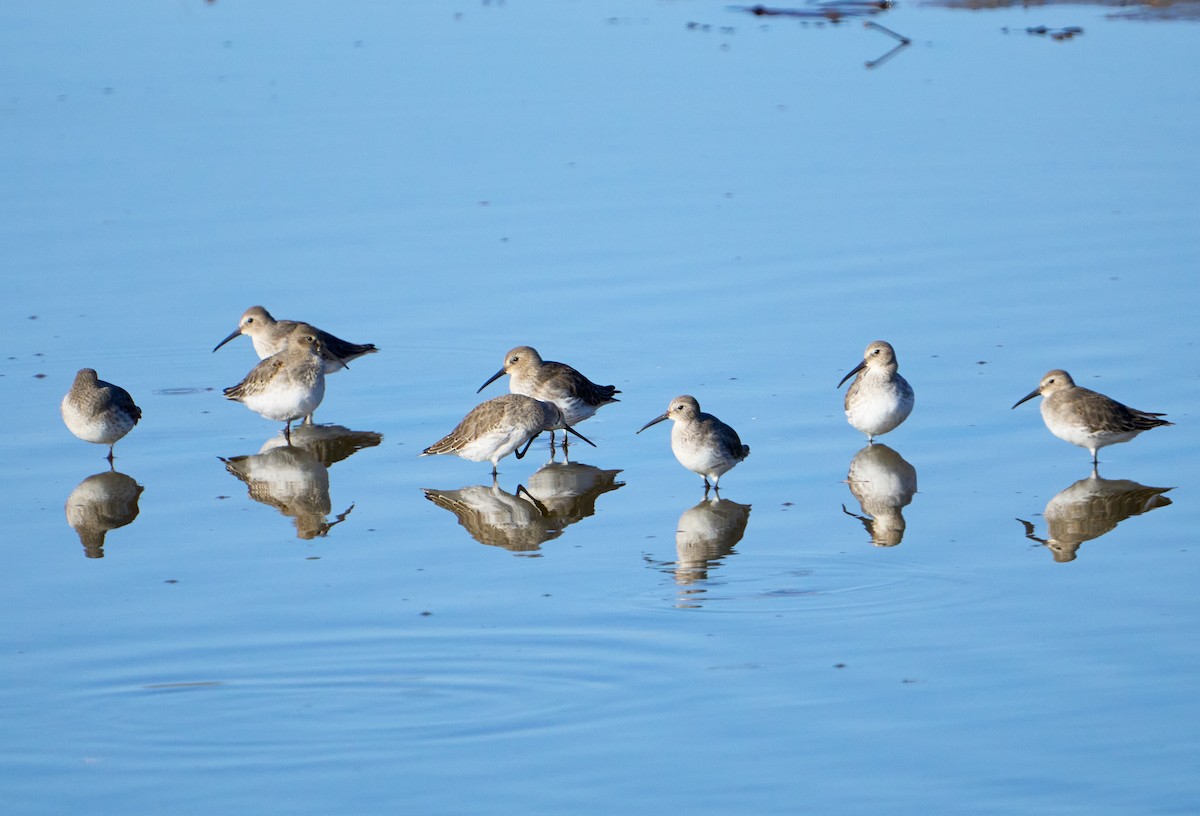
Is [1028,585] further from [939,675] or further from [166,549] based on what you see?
[166,549]

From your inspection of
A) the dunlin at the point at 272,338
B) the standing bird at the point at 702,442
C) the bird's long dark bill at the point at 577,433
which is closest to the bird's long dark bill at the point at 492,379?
the bird's long dark bill at the point at 577,433

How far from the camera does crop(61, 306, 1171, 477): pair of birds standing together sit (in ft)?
33.9

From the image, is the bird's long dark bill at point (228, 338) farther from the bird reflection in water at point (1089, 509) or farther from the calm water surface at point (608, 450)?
the bird reflection in water at point (1089, 509)

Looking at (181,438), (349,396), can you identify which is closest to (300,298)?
(349,396)

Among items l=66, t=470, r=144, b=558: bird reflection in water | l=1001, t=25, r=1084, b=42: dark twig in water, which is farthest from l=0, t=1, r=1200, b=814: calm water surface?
l=1001, t=25, r=1084, b=42: dark twig in water

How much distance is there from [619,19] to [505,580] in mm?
19053

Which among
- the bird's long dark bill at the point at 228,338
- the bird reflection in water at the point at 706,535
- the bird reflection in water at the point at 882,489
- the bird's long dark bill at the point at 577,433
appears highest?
the bird's long dark bill at the point at 228,338

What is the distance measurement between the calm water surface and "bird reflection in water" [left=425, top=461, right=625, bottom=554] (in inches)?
1.7

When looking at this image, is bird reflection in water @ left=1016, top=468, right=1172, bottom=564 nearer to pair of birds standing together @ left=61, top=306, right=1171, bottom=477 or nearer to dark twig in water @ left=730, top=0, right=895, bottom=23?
pair of birds standing together @ left=61, top=306, right=1171, bottom=477

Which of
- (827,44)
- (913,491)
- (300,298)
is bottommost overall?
(913,491)

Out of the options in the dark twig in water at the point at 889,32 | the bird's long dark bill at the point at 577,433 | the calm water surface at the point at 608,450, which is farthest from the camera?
the dark twig in water at the point at 889,32

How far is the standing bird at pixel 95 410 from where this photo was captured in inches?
425

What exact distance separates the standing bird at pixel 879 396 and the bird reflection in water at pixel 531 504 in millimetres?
1621

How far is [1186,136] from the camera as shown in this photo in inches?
722
